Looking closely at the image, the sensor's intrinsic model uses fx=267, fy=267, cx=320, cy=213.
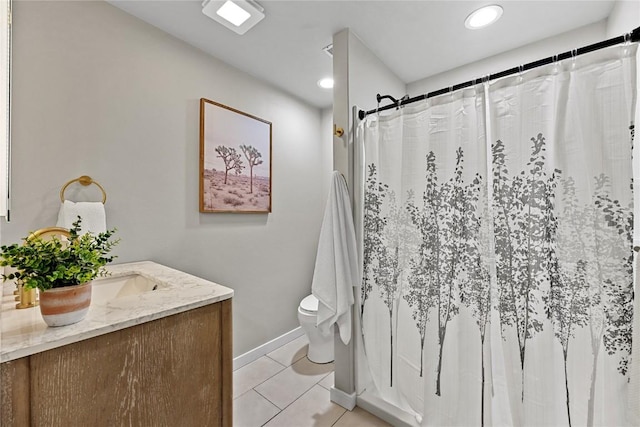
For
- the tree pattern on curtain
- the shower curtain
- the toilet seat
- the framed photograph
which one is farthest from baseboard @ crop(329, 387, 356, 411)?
the framed photograph

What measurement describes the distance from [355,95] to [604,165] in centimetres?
127

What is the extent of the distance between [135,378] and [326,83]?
241 cm

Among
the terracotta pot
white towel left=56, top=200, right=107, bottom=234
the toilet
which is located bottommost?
the toilet

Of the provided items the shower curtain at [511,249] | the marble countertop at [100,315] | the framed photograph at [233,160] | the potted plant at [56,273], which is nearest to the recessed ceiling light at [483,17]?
the shower curtain at [511,249]

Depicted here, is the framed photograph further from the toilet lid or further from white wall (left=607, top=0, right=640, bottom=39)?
white wall (left=607, top=0, right=640, bottom=39)

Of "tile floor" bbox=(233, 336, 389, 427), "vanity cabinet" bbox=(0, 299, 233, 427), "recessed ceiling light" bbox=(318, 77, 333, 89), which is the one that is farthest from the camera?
"recessed ceiling light" bbox=(318, 77, 333, 89)

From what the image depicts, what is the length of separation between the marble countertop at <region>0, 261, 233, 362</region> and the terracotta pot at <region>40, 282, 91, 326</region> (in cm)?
2

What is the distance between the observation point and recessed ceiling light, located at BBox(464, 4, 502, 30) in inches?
61.6

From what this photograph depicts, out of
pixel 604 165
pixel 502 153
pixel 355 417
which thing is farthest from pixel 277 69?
pixel 355 417

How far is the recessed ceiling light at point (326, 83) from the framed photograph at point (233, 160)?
0.61 m

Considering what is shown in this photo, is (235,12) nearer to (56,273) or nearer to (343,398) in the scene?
(56,273)

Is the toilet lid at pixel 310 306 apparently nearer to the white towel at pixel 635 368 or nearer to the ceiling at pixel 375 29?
the white towel at pixel 635 368

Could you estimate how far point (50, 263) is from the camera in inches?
28.1

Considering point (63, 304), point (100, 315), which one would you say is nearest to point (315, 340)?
point (100, 315)
